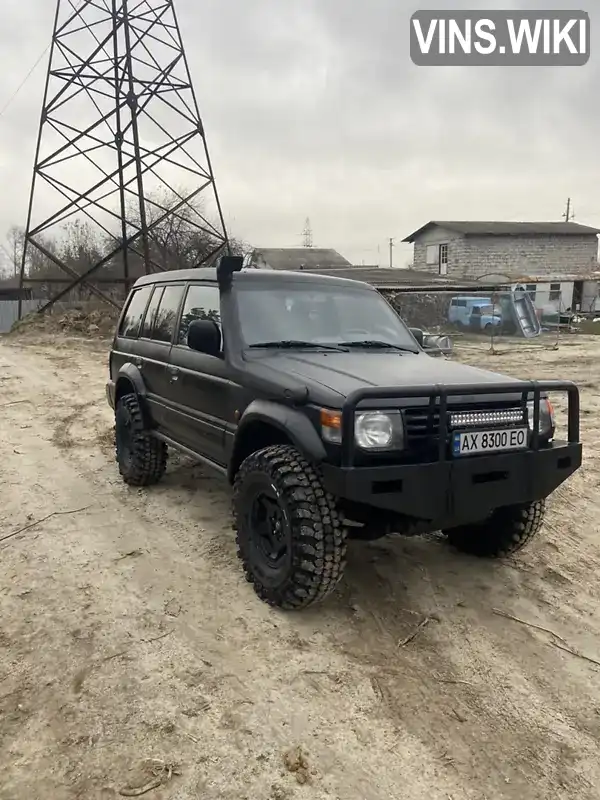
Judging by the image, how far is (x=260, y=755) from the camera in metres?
2.52

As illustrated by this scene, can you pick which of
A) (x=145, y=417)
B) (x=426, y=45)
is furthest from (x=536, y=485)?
(x=426, y=45)

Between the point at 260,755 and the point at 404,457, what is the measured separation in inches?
60.6

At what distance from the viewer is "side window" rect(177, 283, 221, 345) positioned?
4.64m

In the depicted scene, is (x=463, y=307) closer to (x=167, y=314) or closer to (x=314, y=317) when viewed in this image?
(x=167, y=314)

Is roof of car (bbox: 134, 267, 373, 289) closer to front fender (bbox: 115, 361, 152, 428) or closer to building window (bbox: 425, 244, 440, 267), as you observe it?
front fender (bbox: 115, 361, 152, 428)

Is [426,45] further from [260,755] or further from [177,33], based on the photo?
[177,33]

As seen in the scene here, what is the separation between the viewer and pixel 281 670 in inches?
121

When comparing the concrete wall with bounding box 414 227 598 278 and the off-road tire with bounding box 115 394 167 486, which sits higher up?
the concrete wall with bounding box 414 227 598 278

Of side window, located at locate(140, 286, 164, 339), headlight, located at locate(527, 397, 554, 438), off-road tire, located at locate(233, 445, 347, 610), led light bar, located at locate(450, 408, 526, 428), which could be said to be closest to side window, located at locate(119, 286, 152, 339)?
side window, located at locate(140, 286, 164, 339)

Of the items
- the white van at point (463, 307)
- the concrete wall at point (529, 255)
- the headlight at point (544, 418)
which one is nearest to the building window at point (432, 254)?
the concrete wall at point (529, 255)

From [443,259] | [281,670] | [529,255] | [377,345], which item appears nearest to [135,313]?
[377,345]

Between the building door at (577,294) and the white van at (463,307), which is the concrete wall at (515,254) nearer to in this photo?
the building door at (577,294)

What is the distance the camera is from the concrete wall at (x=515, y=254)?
39938 millimetres

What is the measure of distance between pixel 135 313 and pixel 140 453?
4.76ft
